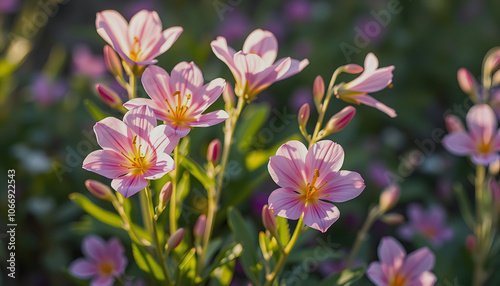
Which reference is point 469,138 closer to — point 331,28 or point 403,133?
point 403,133

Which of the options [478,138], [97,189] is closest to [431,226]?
[478,138]

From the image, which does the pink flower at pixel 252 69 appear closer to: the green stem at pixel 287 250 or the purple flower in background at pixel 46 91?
the green stem at pixel 287 250

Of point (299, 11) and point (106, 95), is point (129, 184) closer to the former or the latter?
point (106, 95)

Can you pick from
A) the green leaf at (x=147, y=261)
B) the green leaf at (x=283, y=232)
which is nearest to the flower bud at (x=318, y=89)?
the green leaf at (x=283, y=232)

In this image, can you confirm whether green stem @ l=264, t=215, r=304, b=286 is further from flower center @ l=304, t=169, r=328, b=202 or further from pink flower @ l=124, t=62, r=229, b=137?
pink flower @ l=124, t=62, r=229, b=137

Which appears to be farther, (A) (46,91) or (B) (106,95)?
(A) (46,91)

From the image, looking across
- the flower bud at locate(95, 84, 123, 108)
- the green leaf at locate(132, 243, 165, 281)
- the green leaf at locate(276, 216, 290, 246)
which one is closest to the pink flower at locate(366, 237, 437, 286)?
the green leaf at locate(276, 216, 290, 246)

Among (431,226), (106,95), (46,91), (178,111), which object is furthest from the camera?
(46,91)
